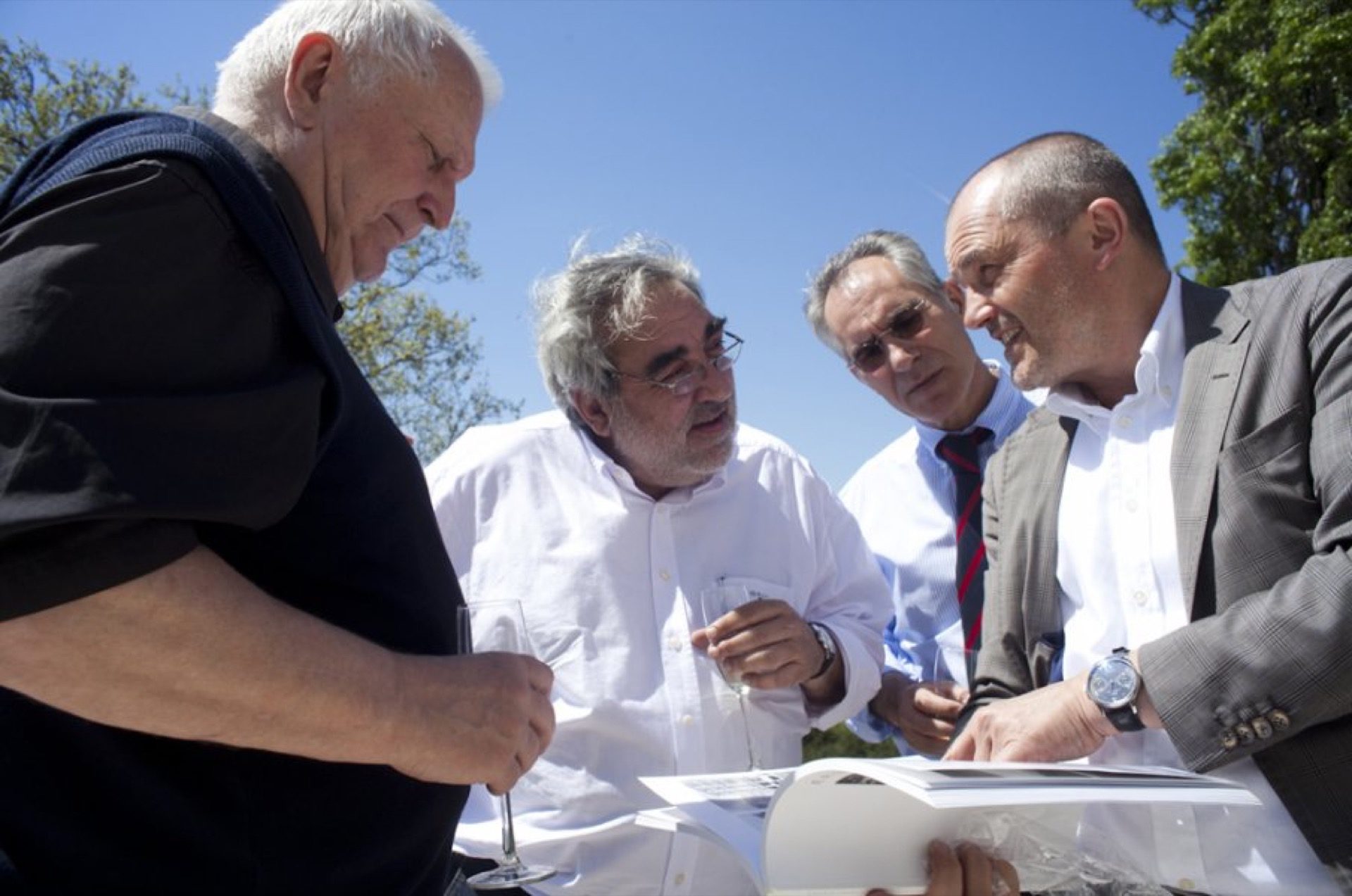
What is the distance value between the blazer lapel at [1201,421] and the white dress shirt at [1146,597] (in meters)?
0.10

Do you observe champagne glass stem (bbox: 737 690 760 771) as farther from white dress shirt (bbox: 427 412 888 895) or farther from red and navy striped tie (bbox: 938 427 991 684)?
red and navy striped tie (bbox: 938 427 991 684)

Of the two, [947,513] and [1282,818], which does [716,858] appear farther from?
[947,513]

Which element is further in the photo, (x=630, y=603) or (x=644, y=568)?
(x=644, y=568)

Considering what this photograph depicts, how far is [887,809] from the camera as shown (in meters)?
1.78

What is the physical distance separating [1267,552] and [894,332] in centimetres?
269

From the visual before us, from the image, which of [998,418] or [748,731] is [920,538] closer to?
[998,418]

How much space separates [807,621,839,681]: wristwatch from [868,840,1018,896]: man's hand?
1.39 metres

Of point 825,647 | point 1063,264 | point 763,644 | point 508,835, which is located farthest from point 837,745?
point 508,835

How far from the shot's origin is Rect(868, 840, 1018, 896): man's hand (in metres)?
1.78

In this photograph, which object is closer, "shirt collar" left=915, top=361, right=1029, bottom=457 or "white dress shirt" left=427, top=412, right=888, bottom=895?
"white dress shirt" left=427, top=412, right=888, bottom=895

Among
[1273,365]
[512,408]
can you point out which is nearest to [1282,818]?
[1273,365]

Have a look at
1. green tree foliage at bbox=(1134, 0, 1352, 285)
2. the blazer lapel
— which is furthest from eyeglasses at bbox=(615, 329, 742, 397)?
green tree foliage at bbox=(1134, 0, 1352, 285)

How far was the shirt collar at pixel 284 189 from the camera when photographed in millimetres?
1668

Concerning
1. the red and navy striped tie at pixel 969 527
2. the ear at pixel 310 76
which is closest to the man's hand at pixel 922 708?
the red and navy striped tie at pixel 969 527
